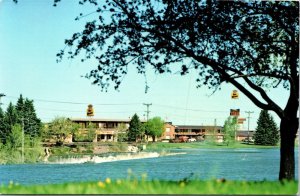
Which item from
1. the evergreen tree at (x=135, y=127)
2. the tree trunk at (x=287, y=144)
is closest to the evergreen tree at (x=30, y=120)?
the evergreen tree at (x=135, y=127)

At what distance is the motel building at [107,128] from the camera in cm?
628

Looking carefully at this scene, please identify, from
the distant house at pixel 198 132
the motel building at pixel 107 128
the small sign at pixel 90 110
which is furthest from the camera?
the distant house at pixel 198 132

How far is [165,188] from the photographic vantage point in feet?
16.3

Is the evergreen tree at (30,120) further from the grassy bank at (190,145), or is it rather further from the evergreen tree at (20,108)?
the grassy bank at (190,145)

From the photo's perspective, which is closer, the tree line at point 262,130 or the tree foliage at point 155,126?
the tree line at point 262,130

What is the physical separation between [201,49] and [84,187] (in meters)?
2.03

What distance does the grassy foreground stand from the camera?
482cm

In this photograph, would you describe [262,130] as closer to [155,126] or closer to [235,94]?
[235,94]

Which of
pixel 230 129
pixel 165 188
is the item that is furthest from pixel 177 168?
pixel 165 188

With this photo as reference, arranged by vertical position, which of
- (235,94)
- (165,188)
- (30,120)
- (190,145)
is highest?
(235,94)

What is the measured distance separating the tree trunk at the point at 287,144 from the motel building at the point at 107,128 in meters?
1.31

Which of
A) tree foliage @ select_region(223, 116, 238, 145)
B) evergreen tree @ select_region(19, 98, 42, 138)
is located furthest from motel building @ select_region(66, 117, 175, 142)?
tree foliage @ select_region(223, 116, 238, 145)

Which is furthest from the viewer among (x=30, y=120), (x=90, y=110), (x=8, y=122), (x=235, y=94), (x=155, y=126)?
(x=8, y=122)

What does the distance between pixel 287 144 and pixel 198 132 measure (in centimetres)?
115
